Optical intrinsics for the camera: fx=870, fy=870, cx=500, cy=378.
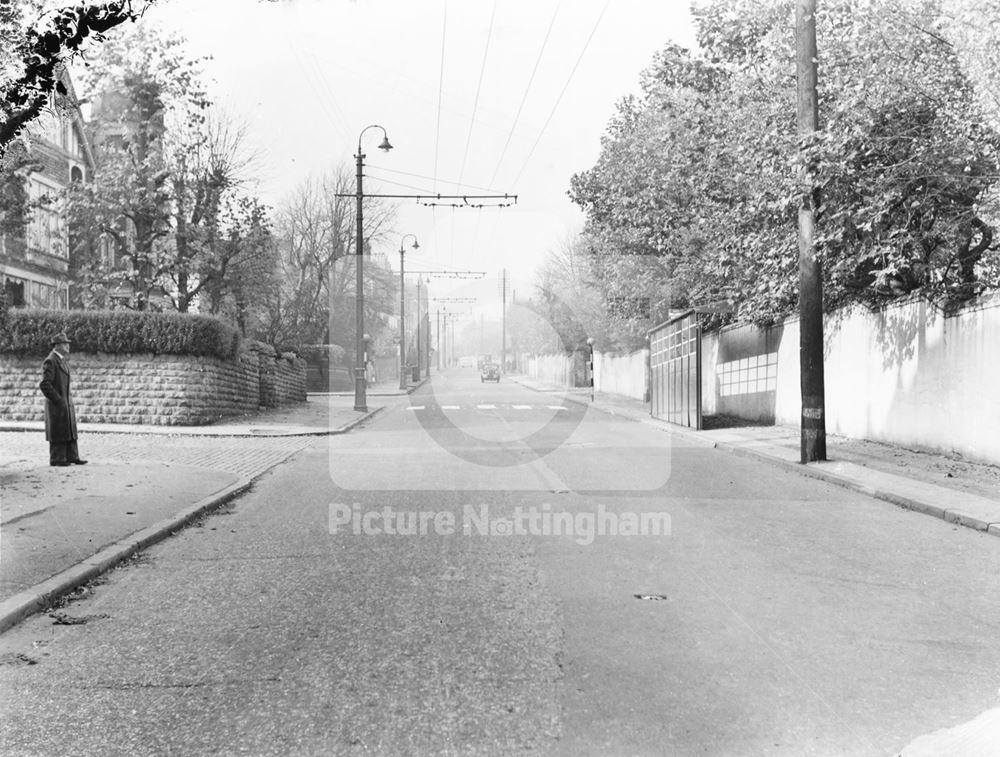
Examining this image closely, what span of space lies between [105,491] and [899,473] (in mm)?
9871

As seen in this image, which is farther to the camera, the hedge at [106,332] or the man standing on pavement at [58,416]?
the hedge at [106,332]

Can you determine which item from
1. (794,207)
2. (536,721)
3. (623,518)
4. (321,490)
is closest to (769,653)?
(536,721)

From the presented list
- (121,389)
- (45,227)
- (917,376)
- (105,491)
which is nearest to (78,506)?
(105,491)

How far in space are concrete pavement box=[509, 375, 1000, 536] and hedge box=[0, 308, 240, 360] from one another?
1169 cm

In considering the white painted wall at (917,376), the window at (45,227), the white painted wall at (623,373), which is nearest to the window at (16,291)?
the window at (45,227)

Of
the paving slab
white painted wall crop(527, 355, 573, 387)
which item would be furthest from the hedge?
white painted wall crop(527, 355, 573, 387)

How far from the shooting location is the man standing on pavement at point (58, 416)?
11.5 meters

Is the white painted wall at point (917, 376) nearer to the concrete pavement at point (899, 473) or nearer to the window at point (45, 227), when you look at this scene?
the concrete pavement at point (899, 473)

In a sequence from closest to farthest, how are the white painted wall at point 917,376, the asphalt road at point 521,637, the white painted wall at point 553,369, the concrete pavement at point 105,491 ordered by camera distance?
the asphalt road at point 521,637 → the concrete pavement at point 105,491 → the white painted wall at point 917,376 → the white painted wall at point 553,369

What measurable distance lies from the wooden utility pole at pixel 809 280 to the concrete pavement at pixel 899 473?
22.0 inches

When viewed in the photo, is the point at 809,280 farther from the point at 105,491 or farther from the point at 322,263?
the point at 322,263

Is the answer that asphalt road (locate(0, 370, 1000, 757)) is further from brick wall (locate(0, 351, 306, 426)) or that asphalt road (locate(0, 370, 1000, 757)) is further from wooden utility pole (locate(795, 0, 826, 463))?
brick wall (locate(0, 351, 306, 426))

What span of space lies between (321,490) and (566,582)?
210 inches

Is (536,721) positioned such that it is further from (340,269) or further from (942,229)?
(340,269)
